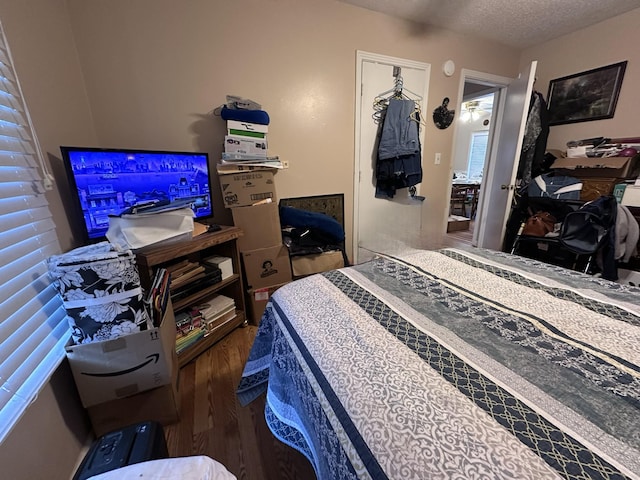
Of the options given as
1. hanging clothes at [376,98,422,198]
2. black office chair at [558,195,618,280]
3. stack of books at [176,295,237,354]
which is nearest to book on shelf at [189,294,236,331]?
stack of books at [176,295,237,354]

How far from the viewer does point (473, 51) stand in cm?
276

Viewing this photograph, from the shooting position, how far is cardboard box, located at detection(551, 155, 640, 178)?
2192mm

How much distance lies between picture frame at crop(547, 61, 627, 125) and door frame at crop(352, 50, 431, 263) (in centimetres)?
153

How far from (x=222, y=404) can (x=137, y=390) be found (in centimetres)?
40

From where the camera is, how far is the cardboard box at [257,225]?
1803 millimetres

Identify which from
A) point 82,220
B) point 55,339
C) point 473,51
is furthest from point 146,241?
point 473,51

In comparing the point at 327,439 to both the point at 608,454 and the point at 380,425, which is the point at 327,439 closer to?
the point at 380,425

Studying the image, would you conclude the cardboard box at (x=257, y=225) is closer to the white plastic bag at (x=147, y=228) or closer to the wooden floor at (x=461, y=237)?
the white plastic bag at (x=147, y=228)

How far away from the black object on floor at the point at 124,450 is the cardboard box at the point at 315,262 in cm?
135

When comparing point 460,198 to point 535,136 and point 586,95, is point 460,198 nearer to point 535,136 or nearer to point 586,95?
point 535,136

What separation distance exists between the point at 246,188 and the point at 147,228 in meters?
0.70

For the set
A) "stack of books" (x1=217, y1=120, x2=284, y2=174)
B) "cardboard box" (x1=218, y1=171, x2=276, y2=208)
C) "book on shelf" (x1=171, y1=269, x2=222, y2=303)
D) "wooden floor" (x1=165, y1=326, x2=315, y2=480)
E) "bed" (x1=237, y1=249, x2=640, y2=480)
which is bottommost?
"wooden floor" (x1=165, y1=326, x2=315, y2=480)

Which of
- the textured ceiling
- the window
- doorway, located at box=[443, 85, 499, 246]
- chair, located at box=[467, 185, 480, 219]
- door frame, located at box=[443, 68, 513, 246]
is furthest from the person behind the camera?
the window

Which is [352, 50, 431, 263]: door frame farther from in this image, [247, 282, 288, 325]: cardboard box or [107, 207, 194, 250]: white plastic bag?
[107, 207, 194, 250]: white plastic bag
